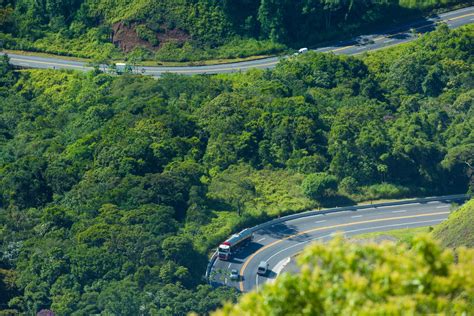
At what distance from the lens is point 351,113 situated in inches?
3880

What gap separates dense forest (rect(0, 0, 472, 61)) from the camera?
116000mm

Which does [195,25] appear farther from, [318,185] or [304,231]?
[304,231]

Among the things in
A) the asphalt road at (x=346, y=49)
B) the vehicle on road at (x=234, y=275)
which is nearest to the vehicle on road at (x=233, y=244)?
the vehicle on road at (x=234, y=275)

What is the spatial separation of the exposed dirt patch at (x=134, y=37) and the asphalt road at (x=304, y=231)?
38.1 m

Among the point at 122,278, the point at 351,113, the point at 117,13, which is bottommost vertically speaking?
the point at 122,278

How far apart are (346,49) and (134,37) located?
2562 centimetres

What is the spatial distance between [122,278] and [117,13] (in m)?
52.2

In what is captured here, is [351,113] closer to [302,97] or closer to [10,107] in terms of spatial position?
[302,97]

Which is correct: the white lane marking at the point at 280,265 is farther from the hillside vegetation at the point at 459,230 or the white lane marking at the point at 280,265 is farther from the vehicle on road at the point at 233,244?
the hillside vegetation at the point at 459,230

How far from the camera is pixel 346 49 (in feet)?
381

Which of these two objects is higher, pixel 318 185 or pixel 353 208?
pixel 318 185

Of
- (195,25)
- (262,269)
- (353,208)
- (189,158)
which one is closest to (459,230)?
(353,208)

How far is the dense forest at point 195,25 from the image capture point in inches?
4567

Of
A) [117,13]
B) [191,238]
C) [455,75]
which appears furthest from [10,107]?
[455,75]
